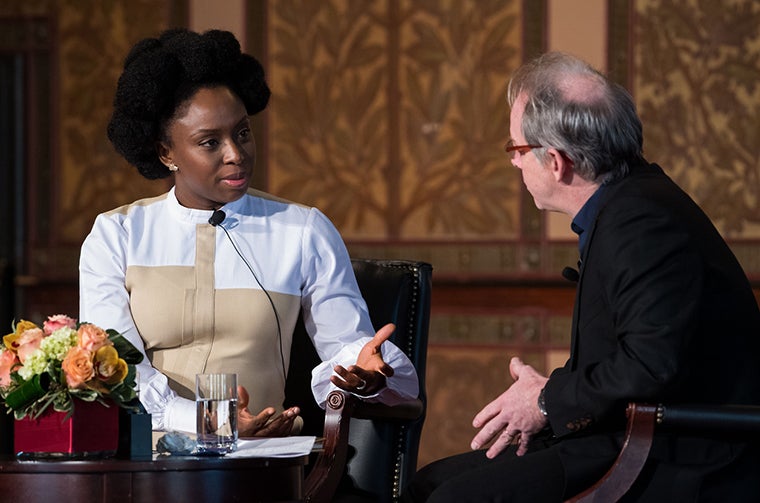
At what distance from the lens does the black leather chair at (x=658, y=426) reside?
2271mm

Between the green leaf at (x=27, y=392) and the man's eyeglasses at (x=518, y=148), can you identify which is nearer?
the green leaf at (x=27, y=392)

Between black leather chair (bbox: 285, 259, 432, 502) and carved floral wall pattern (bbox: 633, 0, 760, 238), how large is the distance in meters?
2.59

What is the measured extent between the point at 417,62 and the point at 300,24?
609 millimetres

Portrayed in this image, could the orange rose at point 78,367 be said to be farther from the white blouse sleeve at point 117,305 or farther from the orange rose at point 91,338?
the white blouse sleeve at point 117,305

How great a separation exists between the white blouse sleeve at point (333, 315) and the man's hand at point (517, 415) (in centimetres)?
53

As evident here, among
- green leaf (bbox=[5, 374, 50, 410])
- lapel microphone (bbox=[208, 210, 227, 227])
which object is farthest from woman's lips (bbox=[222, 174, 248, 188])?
green leaf (bbox=[5, 374, 50, 410])

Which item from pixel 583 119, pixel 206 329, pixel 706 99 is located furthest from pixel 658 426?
pixel 706 99

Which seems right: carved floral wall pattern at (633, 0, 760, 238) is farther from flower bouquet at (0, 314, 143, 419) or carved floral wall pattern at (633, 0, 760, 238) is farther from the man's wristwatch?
flower bouquet at (0, 314, 143, 419)

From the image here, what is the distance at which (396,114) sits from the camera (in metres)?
5.95

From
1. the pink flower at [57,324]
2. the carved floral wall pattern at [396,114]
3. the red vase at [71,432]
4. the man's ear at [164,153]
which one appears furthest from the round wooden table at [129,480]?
the carved floral wall pattern at [396,114]

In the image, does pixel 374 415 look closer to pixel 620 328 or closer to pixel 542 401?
pixel 542 401

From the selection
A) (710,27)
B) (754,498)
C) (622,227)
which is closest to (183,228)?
(622,227)

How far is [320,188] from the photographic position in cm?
604

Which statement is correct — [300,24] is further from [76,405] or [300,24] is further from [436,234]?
[76,405]
